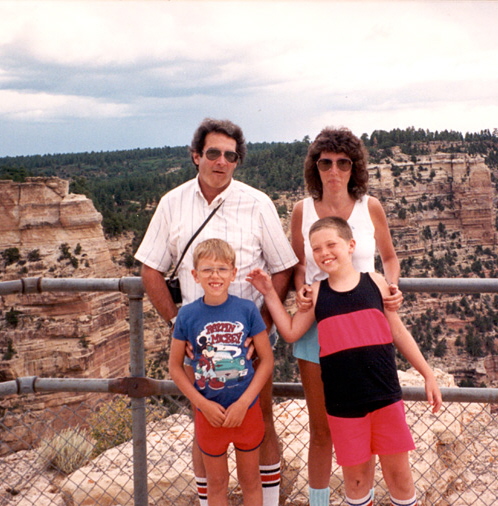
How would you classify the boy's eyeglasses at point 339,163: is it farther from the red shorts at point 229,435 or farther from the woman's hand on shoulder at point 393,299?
the red shorts at point 229,435

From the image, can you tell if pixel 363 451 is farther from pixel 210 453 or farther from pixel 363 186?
pixel 363 186

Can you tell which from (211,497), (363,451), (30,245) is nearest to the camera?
(363,451)

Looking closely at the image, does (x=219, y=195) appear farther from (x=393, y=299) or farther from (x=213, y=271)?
(x=393, y=299)

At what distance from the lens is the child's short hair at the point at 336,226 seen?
2.59 m

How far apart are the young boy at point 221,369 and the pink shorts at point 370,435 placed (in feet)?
1.30

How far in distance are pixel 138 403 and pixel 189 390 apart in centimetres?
53

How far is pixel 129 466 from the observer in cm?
410

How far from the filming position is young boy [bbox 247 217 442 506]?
8.04 ft

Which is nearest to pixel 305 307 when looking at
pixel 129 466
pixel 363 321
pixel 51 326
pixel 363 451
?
pixel 363 321

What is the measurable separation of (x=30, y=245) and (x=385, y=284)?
79.3 ft

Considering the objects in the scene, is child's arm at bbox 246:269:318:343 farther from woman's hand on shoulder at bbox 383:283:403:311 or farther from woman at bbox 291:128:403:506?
woman's hand on shoulder at bbox 383:283:403:311

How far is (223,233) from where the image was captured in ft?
9.04

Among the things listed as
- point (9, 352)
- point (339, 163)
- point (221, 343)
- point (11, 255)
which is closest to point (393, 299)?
point (339, 163)

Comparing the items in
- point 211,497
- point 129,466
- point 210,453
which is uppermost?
point 210,453
